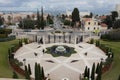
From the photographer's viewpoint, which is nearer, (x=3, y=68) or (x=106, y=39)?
(x=3, y=68)

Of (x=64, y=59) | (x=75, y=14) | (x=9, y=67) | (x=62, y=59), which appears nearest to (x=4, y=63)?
(x=9, y=67)

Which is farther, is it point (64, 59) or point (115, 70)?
point (64, 59)

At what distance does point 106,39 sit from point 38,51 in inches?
771

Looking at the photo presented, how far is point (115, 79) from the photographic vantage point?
111 feet

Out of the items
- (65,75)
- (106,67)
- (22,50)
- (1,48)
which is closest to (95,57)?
(106,67)

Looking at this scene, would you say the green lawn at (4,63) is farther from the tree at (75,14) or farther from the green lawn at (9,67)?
the tree at (75,14)

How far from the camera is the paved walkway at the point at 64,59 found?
1492 inches

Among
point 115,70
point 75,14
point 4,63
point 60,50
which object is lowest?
point 115,70

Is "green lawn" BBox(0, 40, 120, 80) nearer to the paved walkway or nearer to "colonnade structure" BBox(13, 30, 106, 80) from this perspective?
"colonnade structure" BBox(13, 30, 106, 80)

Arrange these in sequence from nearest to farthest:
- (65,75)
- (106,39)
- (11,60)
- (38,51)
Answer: (65,75), (11,60), (38,51), (106,39)

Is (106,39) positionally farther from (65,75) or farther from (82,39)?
(65,75)

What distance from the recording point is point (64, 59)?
42.7m

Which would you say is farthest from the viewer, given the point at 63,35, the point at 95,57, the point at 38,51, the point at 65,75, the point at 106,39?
the point at 63,35

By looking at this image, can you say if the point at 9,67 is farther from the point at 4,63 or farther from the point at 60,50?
the point at 60,50
